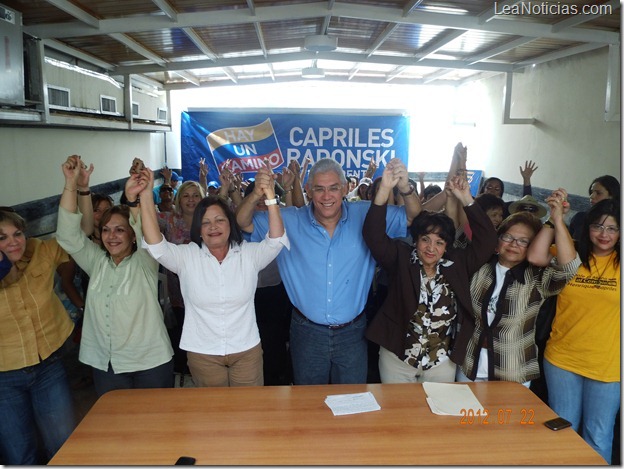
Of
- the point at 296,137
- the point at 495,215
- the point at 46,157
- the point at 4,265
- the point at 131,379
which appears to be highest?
the point at 296,137

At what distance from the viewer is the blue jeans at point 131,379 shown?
1.90 meters

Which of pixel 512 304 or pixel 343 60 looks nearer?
pixel 512 304

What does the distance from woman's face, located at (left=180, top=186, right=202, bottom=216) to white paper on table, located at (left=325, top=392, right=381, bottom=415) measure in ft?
5.80

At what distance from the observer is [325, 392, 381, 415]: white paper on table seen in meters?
1.52

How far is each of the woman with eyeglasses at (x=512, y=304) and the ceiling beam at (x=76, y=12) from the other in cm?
285

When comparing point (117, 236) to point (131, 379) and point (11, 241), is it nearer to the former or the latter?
point (11, 241)

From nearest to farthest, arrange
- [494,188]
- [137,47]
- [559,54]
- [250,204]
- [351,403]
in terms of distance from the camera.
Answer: [351,403], [250,204], [494,188], [137,47], [559,54]

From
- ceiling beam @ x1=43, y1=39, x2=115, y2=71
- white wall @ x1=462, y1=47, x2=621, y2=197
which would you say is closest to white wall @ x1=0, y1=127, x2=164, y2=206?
ceiling beam @ x1=43, y1=39, x2=115, y2=71

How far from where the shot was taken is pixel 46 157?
140 inches

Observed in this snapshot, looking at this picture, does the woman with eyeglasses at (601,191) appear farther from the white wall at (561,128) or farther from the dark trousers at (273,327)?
the dark trousers at (273,327)

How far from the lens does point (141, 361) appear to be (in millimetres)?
1881

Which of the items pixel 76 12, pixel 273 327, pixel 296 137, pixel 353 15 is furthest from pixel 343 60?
pixel 273 327

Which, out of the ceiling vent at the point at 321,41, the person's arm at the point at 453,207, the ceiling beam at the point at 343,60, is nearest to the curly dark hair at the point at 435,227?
the person's arm at the point at 453,207

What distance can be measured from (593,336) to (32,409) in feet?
7.59
